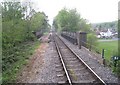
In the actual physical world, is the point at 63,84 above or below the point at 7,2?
below

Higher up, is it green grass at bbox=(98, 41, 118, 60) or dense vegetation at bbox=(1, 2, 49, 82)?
dense vegetation at bbox=(1, 2, 49, 82)

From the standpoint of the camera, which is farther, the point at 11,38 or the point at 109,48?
the point at 109,48

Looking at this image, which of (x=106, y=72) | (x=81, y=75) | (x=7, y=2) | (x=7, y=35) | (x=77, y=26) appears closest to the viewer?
(x=81, y=75)

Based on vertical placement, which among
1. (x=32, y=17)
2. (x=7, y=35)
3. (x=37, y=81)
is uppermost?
(x=32, y=17)

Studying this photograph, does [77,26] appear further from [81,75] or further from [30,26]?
[81,75]

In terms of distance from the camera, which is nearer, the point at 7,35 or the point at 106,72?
the point at 106,72

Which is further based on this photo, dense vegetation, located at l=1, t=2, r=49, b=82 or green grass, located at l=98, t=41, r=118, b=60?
green grass, located at l=98, t=41, r=118, b=60

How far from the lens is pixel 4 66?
1408cm

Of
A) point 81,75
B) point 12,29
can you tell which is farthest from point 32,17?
point 81,75

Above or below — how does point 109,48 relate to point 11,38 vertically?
below

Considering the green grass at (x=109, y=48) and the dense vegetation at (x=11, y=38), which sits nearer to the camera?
the dense vegetation at (x=11, y=38)

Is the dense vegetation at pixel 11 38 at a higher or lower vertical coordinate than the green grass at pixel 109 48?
higher

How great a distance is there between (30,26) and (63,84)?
102 feet

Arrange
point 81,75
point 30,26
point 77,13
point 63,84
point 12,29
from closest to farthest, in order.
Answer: point 63,84
point 81,75
point 12,29
point 30,26
point 77,13
